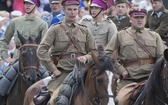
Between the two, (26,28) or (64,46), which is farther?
(26,28)

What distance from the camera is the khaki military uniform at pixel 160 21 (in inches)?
727

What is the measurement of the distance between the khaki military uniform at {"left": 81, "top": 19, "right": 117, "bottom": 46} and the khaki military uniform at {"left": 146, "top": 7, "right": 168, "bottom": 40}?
206cm

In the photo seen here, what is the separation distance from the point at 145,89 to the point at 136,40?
4.85 ft

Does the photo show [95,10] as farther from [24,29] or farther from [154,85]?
[154,85]

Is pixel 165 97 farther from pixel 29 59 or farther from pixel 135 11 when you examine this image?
pixel 29 59

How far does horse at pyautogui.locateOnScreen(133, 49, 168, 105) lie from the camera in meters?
12.1

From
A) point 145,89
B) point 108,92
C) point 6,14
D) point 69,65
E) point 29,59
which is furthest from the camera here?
point 6,14

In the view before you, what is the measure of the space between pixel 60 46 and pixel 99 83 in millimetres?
1897

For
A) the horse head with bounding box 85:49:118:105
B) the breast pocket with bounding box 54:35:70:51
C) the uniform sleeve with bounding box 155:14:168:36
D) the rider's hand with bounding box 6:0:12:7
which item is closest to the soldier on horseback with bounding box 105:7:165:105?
the breast pocket with bounding box 54:35:70:51

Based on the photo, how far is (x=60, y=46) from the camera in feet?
44.9

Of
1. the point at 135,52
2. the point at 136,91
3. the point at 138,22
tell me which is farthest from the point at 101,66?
the point at 138,22

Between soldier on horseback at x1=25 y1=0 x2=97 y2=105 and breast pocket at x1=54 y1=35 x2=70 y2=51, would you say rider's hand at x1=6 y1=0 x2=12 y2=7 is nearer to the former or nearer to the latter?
soldier on horseback at x1=25 y1=0 x2=97 y2=105

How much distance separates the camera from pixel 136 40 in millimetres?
13875

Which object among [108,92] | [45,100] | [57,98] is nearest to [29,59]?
[45,100]
